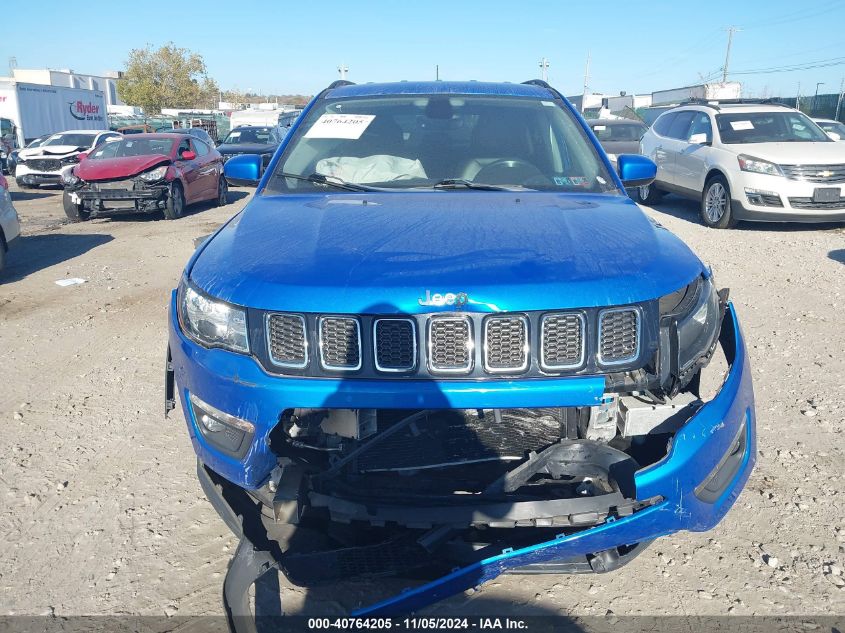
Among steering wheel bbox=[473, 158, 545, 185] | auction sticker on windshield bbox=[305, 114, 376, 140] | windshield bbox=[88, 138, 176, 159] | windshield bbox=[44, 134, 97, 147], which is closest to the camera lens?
steering wheel bbox=[473, 158, 545, 185]

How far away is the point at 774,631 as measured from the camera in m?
2.31

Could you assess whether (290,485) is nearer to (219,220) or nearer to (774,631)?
(774,631)

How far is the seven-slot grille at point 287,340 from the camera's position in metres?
2.06

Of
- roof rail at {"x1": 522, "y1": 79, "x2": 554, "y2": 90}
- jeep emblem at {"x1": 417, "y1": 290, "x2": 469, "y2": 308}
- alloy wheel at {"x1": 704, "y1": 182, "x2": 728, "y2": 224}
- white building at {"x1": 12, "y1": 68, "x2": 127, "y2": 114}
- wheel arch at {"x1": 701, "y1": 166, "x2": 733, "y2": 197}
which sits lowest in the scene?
alloy wheel at {"x1": 704, "y1": 182, "x2": 728, "y2": 224}

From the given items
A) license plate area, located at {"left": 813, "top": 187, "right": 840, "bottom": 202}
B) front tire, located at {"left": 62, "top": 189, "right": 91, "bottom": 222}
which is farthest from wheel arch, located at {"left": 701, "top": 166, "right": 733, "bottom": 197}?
front tire, located at {"left": 62, "top": 189, "right": 91, "bottom": 222}

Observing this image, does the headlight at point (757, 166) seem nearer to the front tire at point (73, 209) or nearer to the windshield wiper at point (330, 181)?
the windshield wiper at point (330, 181)

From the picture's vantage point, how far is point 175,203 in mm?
12156

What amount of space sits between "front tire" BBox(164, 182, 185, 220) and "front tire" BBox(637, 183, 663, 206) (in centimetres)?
864

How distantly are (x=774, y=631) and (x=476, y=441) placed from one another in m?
1.20

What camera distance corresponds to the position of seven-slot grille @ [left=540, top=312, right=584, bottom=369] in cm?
201

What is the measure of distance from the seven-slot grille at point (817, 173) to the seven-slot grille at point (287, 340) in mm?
9270

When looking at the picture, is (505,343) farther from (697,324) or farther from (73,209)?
(73,209)

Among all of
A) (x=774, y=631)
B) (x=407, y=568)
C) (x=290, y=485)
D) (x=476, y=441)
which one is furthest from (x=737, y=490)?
(x=290, y=485)

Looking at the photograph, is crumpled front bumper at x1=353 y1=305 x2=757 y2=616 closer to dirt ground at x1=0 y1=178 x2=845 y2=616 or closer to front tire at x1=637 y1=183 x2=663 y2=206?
dirt ground at x1=0 y1=178 x2=845 y2=616
